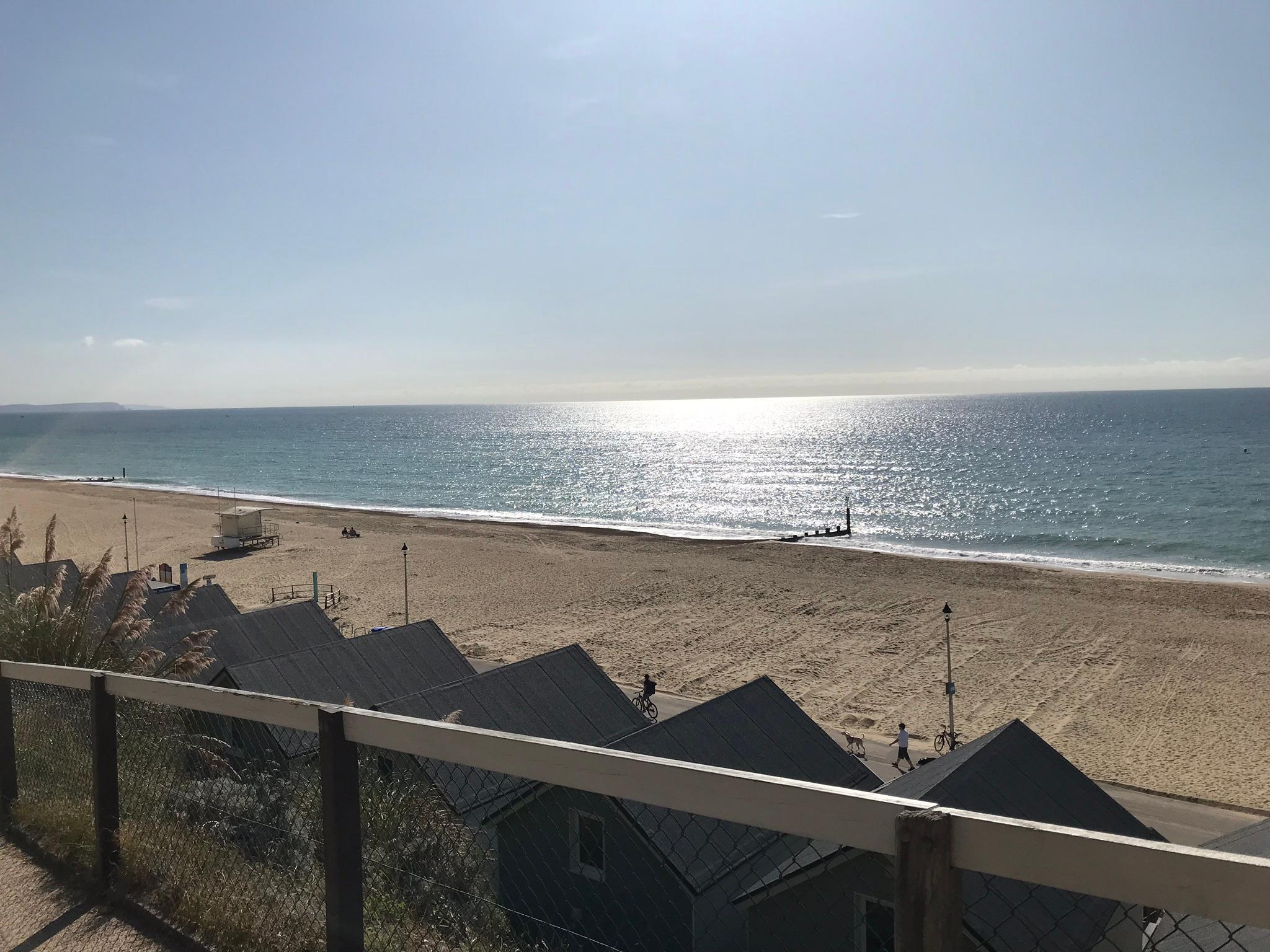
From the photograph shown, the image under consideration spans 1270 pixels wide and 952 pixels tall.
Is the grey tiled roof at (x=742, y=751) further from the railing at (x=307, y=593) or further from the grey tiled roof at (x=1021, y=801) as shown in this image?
the railing at (x=307, y=593)

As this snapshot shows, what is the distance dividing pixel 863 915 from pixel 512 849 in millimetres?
5208

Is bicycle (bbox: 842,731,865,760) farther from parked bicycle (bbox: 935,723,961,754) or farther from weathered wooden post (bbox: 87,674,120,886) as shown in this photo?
weathered wooden post (bbox: 87,674,120,886)

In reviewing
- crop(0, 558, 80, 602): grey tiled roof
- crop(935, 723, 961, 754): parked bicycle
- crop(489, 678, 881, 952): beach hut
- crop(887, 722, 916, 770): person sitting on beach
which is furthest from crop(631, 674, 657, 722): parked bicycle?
crop(0, 558, 80, 602): grey tiled roof

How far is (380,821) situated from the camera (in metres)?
5.48

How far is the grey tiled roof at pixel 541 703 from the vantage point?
39.3ft

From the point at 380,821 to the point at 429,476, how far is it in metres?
96.5

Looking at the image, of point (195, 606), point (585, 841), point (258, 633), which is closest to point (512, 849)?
point (585, 841)

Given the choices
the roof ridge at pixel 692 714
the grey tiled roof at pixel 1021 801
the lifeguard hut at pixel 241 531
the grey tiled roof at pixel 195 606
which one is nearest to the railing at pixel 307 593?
the lifeguard hut at pixel 241 531

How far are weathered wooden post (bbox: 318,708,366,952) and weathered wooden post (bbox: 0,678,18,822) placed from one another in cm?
357

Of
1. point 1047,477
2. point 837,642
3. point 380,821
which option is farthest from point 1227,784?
point 1047,477

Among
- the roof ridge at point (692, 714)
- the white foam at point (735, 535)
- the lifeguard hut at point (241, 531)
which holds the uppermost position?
the roof ridge at point (692, 714)

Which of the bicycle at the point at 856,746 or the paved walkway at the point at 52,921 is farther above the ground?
the paved walkway at the point at 52,921

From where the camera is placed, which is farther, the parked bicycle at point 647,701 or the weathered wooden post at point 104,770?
the parked bicycle at point 647,701

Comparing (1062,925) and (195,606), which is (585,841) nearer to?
(1062,925)
